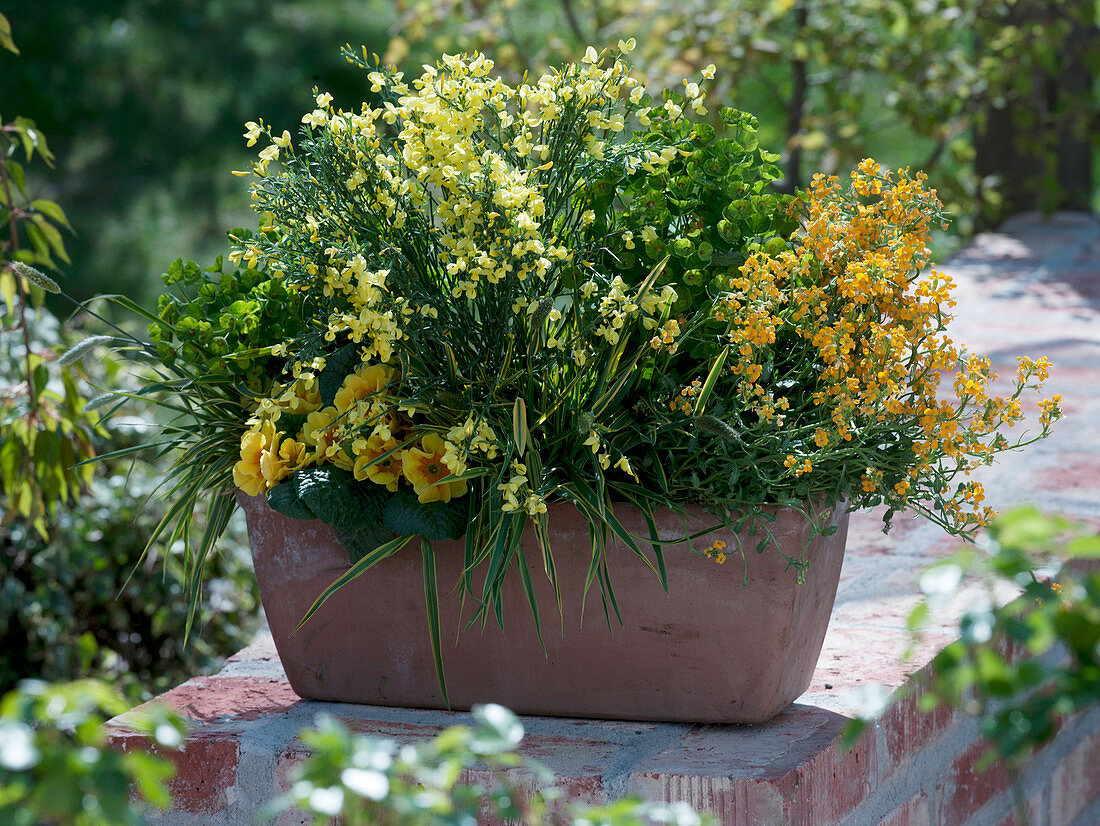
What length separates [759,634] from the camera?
2.85 feet

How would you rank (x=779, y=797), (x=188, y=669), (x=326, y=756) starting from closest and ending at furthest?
(x=326, y=756) → (x=779, y=797) → (x=188, y=669)

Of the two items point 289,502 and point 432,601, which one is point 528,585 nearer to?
point 432,601

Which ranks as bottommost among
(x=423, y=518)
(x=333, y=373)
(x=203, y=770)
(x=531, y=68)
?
(x=203, y=770)

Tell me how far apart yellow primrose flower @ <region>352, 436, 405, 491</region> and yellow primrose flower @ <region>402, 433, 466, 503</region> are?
0.04ft

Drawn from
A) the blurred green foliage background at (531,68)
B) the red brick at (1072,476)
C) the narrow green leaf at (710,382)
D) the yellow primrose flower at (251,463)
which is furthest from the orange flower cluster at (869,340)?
the blurred green foliage background at (531,68)

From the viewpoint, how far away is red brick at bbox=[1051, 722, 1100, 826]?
1.21 metres

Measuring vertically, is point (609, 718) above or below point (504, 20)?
below

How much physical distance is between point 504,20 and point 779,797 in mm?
3340

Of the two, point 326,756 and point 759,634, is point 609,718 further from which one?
point 326,756

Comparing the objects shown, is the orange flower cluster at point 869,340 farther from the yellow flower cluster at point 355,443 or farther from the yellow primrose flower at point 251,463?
the yellow primrose flower at point 251,463

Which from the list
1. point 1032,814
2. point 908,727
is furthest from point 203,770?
point 1032,814

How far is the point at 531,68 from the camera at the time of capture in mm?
3752

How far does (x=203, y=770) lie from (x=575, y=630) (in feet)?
1.15

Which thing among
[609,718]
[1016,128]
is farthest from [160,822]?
[1016,128]
